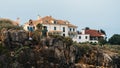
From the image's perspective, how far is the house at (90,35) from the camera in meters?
119

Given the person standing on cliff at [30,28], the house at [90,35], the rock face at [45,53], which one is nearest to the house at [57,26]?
the person standing on cliff at [30,28]

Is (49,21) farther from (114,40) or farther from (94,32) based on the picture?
(114,40)

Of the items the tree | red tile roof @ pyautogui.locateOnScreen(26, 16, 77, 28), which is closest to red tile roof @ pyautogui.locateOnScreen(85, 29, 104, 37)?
the tree

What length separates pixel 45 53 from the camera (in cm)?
8738

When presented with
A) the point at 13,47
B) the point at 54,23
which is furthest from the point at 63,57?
the point at 54,23

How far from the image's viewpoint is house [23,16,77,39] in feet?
367

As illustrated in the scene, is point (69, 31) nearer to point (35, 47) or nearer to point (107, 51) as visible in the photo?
point (107, 51)

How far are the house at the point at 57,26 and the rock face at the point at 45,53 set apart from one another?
1905cm

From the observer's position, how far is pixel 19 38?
8719 cm

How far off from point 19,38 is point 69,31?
99.4 ft

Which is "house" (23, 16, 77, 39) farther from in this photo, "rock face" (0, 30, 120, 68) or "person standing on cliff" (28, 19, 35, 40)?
"rock face" (0, 30, 120, 68)

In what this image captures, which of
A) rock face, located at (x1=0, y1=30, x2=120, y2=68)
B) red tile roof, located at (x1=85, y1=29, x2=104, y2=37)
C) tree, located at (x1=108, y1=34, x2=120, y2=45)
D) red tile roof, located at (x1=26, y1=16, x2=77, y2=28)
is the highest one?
red tile roof, located at (x1=26, y1=16, x2=77, y2=28)

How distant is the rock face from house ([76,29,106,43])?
24.1 m

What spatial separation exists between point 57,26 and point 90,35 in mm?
11828
